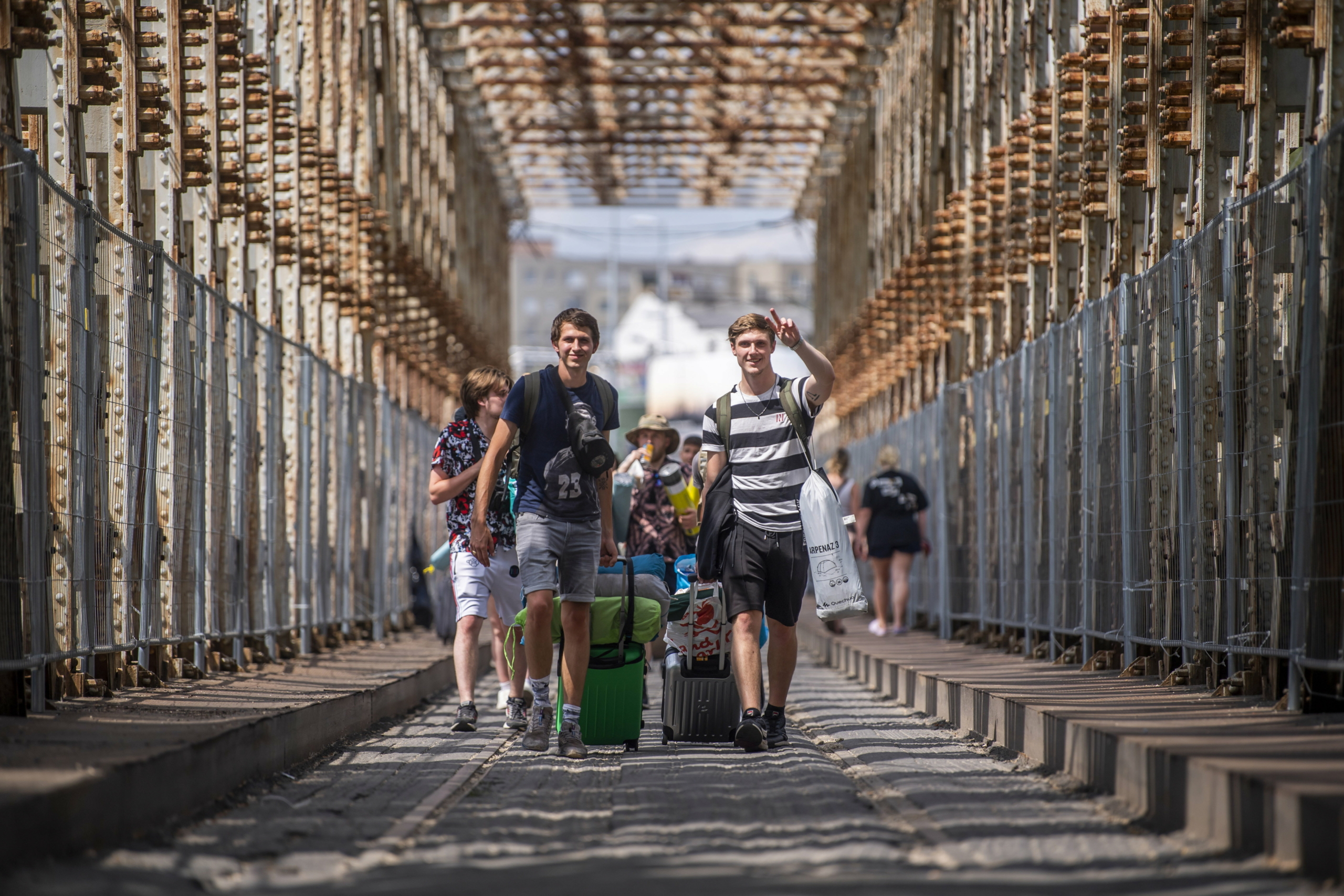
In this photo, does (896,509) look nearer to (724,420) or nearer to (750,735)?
(724,420)

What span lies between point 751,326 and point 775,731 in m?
1.81

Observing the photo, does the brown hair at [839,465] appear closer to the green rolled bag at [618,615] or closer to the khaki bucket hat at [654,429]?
the khaki bucket hat at [654,429]

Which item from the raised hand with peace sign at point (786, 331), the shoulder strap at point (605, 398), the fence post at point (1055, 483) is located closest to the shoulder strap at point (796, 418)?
the raised hand with peace sign at point (786, 331)

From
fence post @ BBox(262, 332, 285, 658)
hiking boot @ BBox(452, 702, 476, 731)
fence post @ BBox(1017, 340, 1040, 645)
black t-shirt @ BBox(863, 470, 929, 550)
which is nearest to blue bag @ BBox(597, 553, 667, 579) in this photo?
hiking boot @ BBox(452, 702, 476, 731)

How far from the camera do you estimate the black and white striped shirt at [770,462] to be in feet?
28.4

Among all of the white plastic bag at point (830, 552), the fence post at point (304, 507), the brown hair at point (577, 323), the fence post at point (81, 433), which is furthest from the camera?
the fence post at point (304, 507)

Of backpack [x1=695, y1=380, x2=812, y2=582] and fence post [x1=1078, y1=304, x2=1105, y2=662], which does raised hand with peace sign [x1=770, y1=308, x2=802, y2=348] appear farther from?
fence post [x1=1078, y1=304, x2=1105, y2=662]

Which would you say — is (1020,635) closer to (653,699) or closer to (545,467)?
(653,699)

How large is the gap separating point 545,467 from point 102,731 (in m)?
2.29

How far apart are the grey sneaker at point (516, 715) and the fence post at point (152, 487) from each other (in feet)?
5.84

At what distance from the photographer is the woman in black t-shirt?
18781 millimetres

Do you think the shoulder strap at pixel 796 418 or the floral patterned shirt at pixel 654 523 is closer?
the shoulder strap at pixel 796 418

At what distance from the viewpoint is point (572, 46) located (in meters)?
31.7

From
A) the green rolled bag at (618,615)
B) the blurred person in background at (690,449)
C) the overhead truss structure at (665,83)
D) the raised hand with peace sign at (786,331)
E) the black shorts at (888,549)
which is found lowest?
the black shorts at (888,549)
